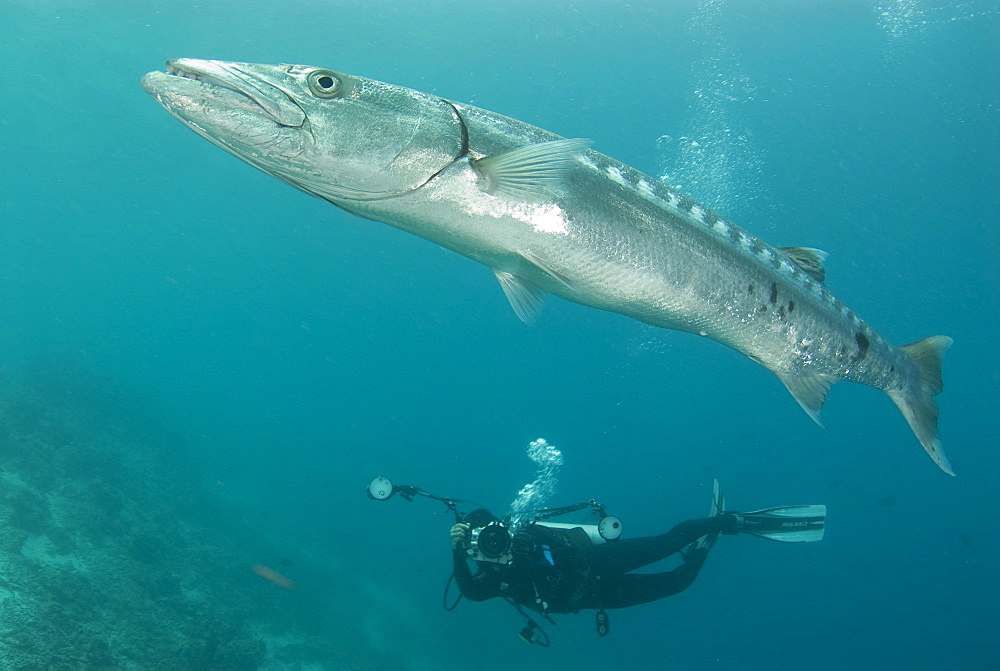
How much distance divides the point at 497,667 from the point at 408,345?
54.1 m

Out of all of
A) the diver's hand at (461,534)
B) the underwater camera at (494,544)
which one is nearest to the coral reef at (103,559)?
the diver's hand at (461,534)

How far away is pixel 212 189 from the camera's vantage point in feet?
137

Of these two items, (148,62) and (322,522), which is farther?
(148,62)

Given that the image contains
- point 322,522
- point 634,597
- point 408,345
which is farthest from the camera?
point 408,345

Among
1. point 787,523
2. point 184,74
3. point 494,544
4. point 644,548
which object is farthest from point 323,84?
point 787,523

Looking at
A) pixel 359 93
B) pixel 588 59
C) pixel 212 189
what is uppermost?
pixel 588 59

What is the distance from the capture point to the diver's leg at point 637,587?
6.91m

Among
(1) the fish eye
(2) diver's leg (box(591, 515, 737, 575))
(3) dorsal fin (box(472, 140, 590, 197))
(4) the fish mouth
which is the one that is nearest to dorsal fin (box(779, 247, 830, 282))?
(3) dorsal fin (box(472, 140, 590, 197))

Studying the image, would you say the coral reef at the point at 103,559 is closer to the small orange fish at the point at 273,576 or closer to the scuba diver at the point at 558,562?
the small orange fish at the point at 273,576

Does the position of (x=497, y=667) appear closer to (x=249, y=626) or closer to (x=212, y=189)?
(x=249, y=626)

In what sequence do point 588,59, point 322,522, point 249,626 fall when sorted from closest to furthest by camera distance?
1. point 249,626
2. point 322,522
3. point 588,59

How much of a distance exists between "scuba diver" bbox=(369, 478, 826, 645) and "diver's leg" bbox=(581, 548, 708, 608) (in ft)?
0.05

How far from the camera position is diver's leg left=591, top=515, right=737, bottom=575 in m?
6.83

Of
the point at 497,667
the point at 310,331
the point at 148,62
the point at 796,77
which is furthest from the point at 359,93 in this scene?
the point at 310,331
